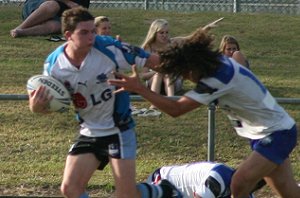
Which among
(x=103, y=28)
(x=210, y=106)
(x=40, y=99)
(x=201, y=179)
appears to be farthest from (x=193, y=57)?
(x=103, y=28)

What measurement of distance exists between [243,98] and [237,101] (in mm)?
59

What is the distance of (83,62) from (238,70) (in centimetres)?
130

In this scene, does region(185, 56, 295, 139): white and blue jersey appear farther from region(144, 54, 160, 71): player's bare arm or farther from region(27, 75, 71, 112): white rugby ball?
region(27, 75, 71, 112): white rugby ball

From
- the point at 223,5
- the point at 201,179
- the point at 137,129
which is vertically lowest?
the point at 137,129

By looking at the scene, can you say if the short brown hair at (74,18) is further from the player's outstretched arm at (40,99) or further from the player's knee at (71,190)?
the player's knee at (71,190)

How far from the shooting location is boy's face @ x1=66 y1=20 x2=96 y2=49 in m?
7.57

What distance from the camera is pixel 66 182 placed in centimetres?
767

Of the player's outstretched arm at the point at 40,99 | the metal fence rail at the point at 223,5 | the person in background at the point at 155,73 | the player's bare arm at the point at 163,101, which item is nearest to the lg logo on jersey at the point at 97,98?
the player's outstretched arm at the point at 40,99

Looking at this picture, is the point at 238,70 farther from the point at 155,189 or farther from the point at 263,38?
the point at 263,38

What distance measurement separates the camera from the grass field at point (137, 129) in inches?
399

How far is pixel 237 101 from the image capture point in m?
7.35

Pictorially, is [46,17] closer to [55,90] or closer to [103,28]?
[103,28]

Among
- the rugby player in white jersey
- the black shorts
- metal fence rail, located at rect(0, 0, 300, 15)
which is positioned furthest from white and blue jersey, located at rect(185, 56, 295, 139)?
metal fence rail, located at rect(0, 0, 300, 15)

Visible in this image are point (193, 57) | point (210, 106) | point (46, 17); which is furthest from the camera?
point (46, 17)
